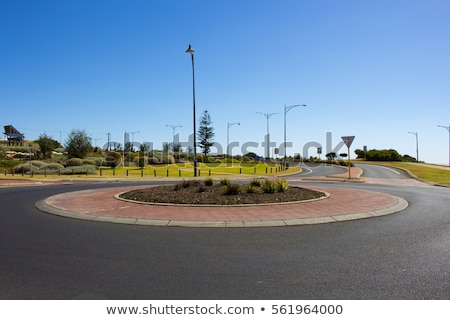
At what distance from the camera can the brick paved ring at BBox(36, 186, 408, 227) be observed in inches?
326

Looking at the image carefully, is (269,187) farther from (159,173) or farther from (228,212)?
(159,173)

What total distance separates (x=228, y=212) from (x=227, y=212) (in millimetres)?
29

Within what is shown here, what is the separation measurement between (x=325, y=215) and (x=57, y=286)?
687 centimetres

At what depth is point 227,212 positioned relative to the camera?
934cm

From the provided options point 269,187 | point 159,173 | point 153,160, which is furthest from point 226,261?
point 153,160

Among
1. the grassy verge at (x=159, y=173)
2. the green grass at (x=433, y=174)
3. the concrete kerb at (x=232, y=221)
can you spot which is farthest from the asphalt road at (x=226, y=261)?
the grassy verge at (x=159, y=173)

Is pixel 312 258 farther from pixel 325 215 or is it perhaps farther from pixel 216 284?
pixel 325 215

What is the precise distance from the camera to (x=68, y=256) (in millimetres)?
5570

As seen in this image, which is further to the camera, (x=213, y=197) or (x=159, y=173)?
(x=159, y=173)

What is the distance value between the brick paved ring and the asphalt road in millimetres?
522

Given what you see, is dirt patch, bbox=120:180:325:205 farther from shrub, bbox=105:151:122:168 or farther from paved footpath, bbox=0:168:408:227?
shrub, bbox=105:151:122:168

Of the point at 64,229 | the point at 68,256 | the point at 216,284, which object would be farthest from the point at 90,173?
the point at 216,284

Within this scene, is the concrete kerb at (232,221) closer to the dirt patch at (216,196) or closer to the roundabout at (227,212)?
the roundabout at (227,212)
